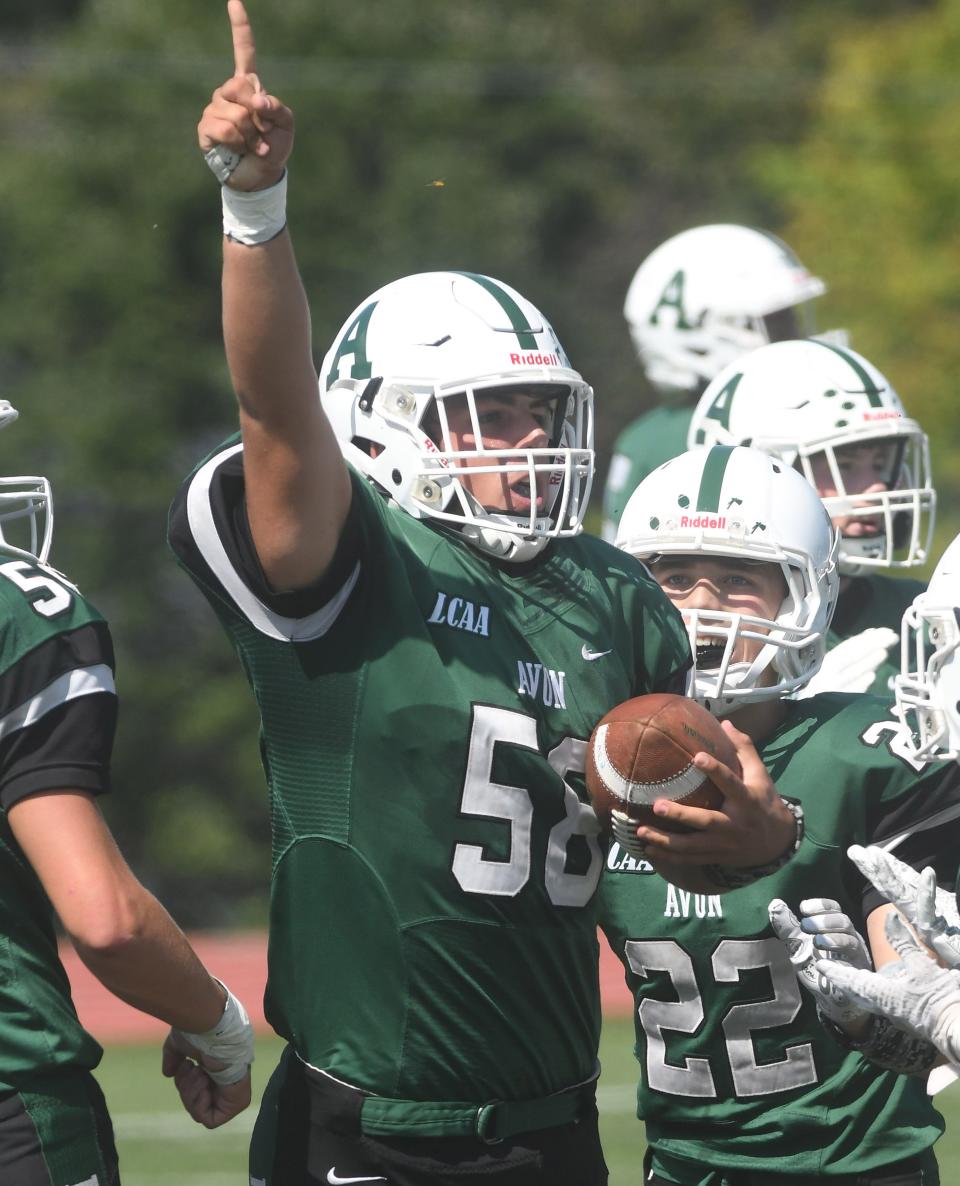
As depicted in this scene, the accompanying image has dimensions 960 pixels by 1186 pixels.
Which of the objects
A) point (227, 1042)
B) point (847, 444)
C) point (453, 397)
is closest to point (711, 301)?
point (847, 444)

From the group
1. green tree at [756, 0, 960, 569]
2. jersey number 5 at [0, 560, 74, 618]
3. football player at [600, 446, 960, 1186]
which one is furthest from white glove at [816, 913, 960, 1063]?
green tree at [756, 0, 960, 569]

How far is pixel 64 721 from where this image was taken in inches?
115

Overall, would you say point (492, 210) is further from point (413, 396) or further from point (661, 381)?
point (413, 396)

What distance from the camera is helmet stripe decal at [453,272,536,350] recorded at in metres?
3.37

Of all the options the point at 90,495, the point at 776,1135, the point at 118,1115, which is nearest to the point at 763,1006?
the point at 776,1135

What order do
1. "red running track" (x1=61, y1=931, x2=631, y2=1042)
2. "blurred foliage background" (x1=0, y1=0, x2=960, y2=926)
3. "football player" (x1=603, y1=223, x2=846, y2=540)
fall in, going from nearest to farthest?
"football player" (x1=603, y1=223, x2=846, y2=540) < "red running track" (x1=61, y1=931, x2=631, y2=1042) < "blurred foliage background" (x1=0, y1=0, x2=960, y2=926)

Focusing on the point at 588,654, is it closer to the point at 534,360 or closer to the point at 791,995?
the point at 534,360

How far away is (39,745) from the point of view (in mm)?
2896

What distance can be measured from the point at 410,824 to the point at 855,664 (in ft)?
6.16

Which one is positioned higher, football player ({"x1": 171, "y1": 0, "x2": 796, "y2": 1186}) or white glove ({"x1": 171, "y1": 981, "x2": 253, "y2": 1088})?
football player ({"x1": 171, "y1": 0, "x2": 796, "y2": 1186})

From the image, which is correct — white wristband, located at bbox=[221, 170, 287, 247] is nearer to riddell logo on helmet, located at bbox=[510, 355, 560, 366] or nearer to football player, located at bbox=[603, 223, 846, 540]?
riddell logo on helmet, located at bbox=[510, 355, 560, 366]

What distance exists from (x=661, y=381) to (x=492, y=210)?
12160mm

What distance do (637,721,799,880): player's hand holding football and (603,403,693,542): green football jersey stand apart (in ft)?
11.5

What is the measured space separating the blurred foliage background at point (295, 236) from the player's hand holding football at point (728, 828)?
36.2ft
